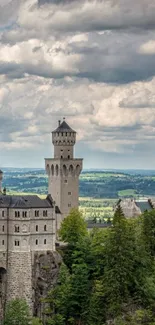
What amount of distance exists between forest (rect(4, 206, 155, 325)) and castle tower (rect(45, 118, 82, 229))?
29.5m

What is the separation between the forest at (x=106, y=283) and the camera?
109 m

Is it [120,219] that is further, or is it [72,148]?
[72,148]

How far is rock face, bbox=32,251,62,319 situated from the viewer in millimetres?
119438

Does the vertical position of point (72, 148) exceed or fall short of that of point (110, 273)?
it exceeds it

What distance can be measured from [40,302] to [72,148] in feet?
156

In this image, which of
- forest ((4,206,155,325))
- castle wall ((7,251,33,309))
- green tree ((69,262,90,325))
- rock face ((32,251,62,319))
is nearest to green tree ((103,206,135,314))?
forest ((4,206,155,325))

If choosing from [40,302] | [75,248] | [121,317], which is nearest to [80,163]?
[75,248]

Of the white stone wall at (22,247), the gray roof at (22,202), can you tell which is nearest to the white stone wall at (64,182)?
the gray roof at (22,202)

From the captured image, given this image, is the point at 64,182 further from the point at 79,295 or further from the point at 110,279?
the point at 110,279

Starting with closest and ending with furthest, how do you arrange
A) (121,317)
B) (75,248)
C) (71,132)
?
(121,317)
(75,248)
(71,132)

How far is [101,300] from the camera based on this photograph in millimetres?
111062

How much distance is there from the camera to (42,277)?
120 m

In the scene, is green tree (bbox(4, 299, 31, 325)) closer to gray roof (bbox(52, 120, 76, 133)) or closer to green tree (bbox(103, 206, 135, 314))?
green tree (bbox(103, 206, 135, 314))

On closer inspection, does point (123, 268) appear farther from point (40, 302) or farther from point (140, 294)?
point (40, 302)
